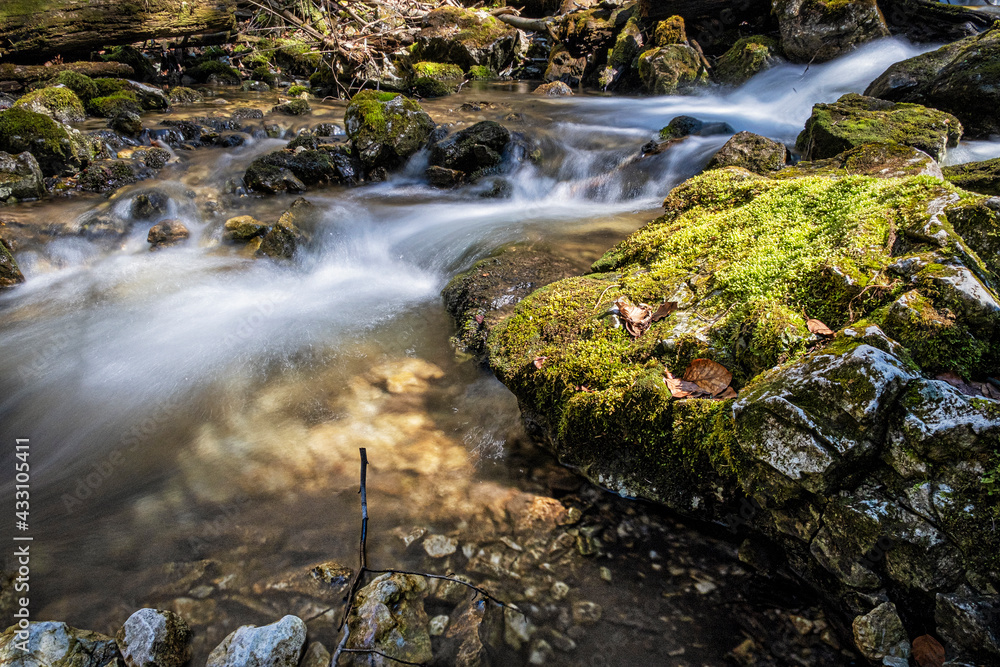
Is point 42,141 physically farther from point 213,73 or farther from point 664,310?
point 664,310

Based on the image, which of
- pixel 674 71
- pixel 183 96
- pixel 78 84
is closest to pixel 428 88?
pixel 183 96

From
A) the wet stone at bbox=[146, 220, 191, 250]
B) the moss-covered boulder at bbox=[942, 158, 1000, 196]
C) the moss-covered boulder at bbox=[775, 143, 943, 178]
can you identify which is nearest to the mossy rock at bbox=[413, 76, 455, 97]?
the wet stone at bbox=[146, 220, 191, 250]

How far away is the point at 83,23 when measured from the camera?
1286 centimetres

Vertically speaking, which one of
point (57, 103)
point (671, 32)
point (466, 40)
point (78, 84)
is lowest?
point (57, 103)

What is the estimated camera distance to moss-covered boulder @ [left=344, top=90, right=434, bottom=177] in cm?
1005

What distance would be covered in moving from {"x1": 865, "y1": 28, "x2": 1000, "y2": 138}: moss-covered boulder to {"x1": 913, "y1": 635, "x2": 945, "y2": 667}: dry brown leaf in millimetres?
10032

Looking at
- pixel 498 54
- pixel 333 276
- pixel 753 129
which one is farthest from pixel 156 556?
pixel 498 54

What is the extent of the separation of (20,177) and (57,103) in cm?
449

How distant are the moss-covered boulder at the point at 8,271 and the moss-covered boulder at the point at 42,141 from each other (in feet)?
11.5

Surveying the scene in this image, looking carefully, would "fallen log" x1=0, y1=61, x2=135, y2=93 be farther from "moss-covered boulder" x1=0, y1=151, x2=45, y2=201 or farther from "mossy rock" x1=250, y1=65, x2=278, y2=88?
"moss-covered boulder" x1=0, y1=151, x2=45, y2=201

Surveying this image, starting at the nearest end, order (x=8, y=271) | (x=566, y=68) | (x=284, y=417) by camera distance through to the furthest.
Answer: (x=284, y=417)
(x=8, y=271)
(x=566, y=68)

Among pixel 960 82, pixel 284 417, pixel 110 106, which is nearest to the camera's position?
pixel 284 417

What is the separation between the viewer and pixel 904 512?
1.92m

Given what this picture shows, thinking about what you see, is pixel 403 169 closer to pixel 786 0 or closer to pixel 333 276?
pixel 333 276
